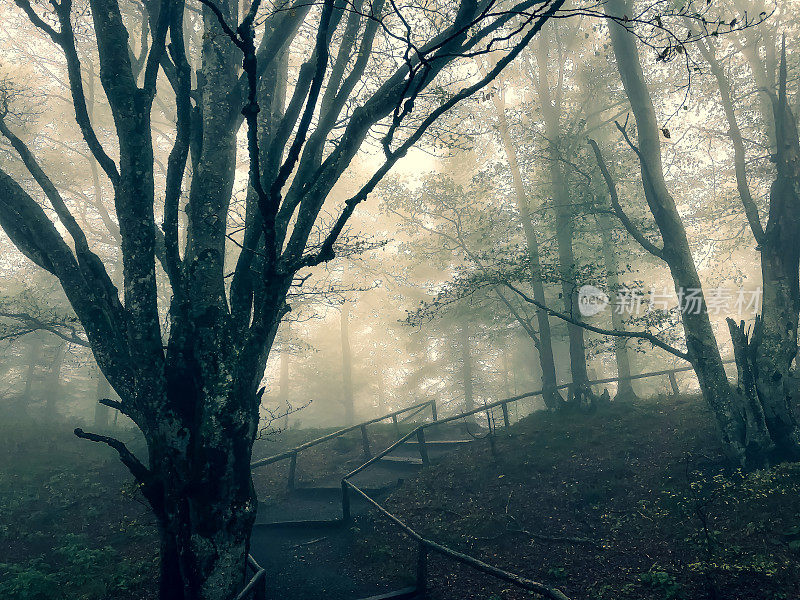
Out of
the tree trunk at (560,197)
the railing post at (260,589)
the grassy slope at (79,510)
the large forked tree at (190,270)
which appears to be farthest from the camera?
the tree trunk at (560,197)

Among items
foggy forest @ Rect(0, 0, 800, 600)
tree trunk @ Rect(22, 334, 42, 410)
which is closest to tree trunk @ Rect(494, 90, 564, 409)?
foggy forest @ Rect(0, 0, 800, 600)

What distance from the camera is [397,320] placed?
1020cm

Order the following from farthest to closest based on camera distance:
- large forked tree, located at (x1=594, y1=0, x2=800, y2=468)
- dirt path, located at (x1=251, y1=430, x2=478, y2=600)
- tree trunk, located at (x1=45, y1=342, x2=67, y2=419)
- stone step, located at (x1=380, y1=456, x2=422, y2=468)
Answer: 1. tree trunk, located at (x1=45, y1=342, x2=67, y2=419)
2. stone step, located at (x1=380, y1=456, x2=422, y2=468)
3. large forked tree, located at (x1=594, y1=0, x2=800, y2=468)
4. dirt path, located at (x1=251, y1=430, x2=478, y2=600)

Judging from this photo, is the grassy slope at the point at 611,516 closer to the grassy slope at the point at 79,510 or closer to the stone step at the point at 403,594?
the stone step at the point at 403,594

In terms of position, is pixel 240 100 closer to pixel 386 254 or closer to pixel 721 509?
pixel 721 509

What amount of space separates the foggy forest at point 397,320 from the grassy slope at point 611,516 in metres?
0.05

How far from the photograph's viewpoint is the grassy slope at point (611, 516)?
543 cm

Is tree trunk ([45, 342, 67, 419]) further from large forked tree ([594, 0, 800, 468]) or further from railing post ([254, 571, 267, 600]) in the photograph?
large forked tree ([594, 0, 800, 468])

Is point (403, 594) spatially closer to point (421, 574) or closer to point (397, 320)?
point (421, 574)

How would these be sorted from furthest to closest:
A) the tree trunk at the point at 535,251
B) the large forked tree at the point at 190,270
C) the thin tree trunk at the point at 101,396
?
the thin tree trunk at the point at 101,396 < the tree trunk at the point at 535,251 < the large forked tree at the point at 190,270

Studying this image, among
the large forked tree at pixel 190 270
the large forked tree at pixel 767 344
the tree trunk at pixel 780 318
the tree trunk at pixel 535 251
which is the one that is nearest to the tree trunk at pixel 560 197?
the tree trunk at pixel 535 251

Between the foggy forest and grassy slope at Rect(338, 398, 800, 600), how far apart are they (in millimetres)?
51

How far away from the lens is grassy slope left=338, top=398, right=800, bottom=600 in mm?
5430

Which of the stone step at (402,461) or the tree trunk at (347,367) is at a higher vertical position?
the tree trunk at (347,367)
